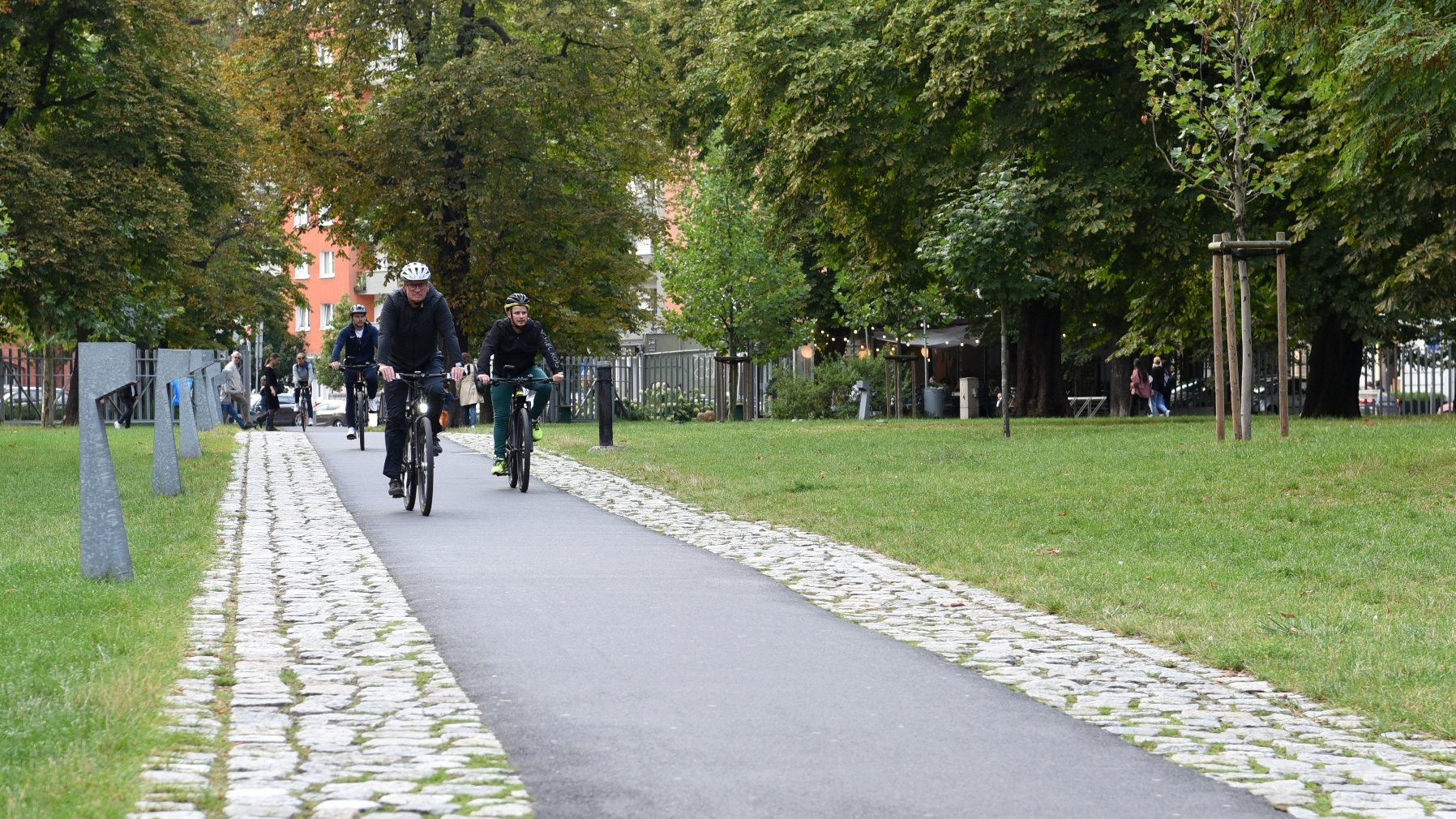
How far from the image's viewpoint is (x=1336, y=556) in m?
11.4

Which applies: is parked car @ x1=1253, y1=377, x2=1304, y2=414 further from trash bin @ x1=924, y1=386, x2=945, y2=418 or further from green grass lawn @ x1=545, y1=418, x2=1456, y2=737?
green grass lawn @ x1=545, y1=418, x2=1456, y2=737

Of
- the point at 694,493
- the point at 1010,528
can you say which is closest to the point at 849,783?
the point at 1010,528

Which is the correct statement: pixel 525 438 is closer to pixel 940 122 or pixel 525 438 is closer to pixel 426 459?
pixel 426 459

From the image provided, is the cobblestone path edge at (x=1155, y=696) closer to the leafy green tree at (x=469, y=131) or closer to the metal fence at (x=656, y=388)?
the leafy green tree at (x=469, y=131)

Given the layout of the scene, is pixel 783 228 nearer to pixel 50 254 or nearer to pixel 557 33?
pixel 557 33

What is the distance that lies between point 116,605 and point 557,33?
110 feet

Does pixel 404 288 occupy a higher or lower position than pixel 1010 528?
higher

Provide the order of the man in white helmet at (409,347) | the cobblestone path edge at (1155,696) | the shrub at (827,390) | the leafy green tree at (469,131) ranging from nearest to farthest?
the cobblestone path edge at (1155,696)
the man in white helmet at (409,347)
the leafy green tree at (469,131)
the shrub at (827,390)

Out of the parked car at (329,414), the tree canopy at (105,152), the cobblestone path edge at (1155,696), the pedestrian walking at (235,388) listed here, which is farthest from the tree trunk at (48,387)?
the cobblestone path edge at (1155,696)

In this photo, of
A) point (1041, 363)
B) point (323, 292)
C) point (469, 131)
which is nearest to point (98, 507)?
point (1041, 363)

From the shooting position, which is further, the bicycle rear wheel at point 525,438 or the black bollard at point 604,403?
the black bollard at point 604,403

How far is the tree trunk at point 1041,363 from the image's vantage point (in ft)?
120

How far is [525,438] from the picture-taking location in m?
16.8

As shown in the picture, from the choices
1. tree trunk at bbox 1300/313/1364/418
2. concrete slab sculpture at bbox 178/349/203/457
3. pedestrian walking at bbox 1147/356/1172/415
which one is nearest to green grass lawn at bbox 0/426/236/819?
concrete slab sculpture at bbox 178/349/203/457
